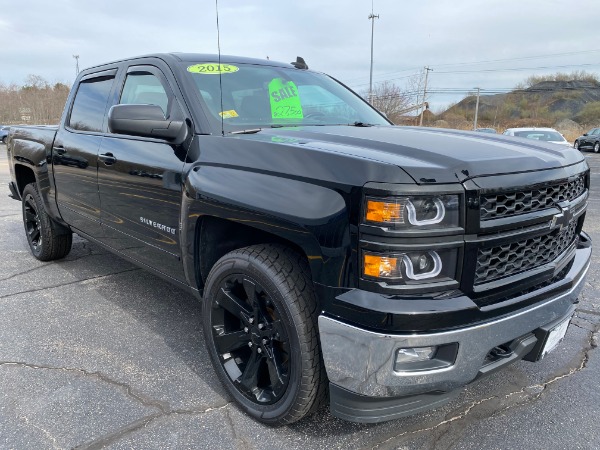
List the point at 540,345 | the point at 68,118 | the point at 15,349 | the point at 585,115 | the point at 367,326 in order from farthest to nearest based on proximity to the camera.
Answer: the point at 585,115 < the point at 68,118 < the point at 15,349 < the point at 540,345 < the point at 367,326

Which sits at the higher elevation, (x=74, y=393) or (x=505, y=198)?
(x=505, y=198)

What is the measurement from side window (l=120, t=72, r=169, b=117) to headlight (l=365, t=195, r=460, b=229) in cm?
171

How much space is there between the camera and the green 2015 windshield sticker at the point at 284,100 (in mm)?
3084

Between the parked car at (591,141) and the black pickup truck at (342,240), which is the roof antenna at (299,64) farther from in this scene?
the parked car at (591,141)

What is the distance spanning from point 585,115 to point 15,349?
69761 mm

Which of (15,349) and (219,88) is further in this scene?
(15,349)

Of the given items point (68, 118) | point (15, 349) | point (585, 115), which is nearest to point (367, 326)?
point (15, 349)

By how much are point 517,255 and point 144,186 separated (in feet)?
6.97

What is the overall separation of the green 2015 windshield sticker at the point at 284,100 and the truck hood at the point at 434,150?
363 millimetres

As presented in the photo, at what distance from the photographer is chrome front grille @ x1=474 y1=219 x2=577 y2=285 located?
1.91 meters

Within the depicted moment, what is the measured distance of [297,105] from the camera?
10.6 feet

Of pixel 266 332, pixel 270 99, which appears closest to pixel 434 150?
pixel 266 332

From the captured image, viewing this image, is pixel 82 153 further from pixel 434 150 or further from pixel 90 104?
pixel 434 150

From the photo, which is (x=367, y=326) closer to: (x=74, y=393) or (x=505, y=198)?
(x=505, y=198)
